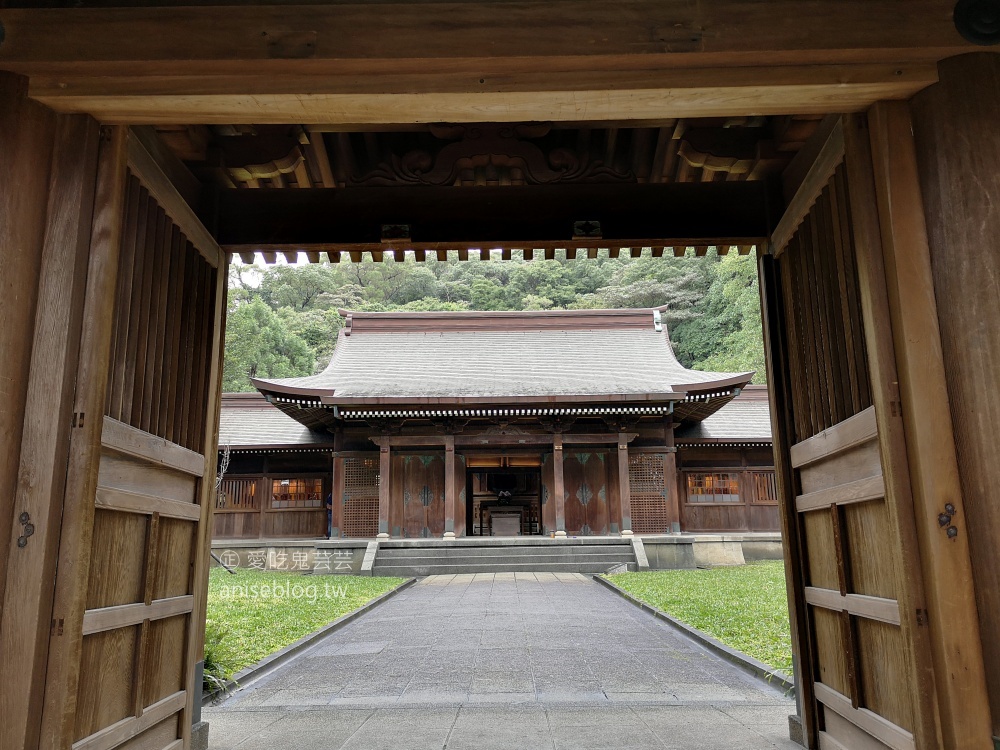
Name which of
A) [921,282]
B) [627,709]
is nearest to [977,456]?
[921,282]

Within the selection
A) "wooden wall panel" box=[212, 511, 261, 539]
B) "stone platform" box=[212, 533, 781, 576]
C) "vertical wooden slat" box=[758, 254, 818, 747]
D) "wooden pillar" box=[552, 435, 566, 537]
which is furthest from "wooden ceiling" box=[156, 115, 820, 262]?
"wooden wall panel" box=[212, 511, 261, 539]

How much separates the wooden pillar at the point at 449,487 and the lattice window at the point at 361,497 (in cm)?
172

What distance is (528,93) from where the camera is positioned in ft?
8.02

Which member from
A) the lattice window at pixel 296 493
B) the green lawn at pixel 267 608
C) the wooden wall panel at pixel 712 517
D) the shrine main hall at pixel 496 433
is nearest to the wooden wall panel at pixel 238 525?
the shrine main hall at pixel 496 433

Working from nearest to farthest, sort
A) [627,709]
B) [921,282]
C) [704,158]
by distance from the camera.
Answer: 1. [921,282]
2. [704,158]
3. [627,709]

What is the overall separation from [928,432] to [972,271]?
0.52 m

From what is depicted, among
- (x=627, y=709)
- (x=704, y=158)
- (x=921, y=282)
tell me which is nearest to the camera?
(x=921, y=282)

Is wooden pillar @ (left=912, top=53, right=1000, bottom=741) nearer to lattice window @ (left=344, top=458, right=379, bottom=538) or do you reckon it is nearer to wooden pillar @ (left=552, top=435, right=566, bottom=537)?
wooden pillar @ (left=552, top=435, right=566, bottom=537)

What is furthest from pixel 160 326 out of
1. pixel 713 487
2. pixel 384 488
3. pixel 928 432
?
pixel 713 487

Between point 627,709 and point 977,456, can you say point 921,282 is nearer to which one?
point 977,456

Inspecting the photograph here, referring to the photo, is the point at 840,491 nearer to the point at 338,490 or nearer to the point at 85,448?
the point at 85,448

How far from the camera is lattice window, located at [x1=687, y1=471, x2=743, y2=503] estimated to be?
17.1 m

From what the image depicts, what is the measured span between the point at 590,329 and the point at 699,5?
17.8 meters

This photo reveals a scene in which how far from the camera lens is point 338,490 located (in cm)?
1573
